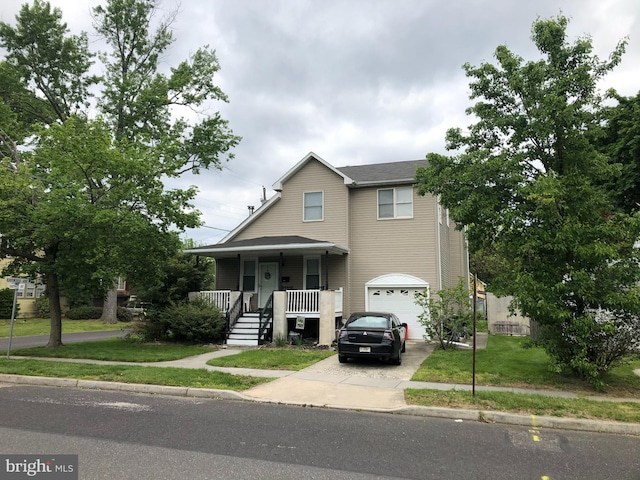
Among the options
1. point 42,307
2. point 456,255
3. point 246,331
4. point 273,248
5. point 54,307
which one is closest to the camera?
point 54,307

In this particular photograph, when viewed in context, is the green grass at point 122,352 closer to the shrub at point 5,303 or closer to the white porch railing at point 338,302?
the white porch railing at point 338,302

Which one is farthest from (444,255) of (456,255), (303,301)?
(303,301)

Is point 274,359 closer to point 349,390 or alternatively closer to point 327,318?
point 327,318

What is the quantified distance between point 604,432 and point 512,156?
719cm

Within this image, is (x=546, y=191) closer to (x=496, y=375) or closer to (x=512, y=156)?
(x=512, y=156)

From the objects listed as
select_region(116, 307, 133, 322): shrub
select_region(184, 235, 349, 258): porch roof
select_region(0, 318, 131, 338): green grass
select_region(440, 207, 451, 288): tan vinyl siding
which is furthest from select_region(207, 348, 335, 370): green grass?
select_region(116, 307, 133, 322): shrub

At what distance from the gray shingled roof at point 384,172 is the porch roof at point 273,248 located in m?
3.51

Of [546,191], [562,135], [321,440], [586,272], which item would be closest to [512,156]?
[562,135]

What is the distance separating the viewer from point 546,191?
891cm

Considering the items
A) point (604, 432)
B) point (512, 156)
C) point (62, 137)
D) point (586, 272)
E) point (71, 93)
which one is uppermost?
point (71, 93)

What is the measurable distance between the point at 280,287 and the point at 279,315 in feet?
5.06

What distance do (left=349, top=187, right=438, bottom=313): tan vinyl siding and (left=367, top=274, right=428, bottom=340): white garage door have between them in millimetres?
280

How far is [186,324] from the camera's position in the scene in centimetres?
1630

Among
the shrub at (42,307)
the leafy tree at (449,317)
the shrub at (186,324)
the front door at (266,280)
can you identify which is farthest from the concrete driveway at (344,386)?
the shrub at (42,307)
